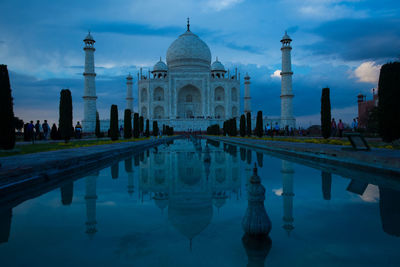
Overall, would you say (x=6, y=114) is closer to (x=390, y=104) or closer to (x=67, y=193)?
(x=67, y=193)

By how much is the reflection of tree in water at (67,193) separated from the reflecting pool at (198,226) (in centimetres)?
1

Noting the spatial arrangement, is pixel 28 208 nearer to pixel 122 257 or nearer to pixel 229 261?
pixel 122 257

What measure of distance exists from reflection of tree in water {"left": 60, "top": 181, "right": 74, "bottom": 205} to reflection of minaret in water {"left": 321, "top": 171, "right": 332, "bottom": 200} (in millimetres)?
2579

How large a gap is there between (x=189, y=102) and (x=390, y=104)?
1395 inches

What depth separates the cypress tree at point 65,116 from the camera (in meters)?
12.2

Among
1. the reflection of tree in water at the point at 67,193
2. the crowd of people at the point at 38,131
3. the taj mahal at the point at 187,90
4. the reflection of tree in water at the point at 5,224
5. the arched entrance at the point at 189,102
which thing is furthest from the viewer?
the arched entrance at the point at 189,102

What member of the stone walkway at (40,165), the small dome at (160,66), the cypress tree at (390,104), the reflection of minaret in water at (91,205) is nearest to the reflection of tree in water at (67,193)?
the reflection of minaret in water at (91,205)

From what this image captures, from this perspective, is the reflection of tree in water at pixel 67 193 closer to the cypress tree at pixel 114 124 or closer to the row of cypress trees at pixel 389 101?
the row of cypress trees at pixel 389 101

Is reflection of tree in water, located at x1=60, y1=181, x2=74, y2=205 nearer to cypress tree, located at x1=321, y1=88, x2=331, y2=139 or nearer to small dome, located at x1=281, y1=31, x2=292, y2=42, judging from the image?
cypress tree, located at x1=321, y1=88, x2=331, y2=139

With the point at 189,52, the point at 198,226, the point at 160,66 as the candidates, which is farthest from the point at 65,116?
the point at 160,66

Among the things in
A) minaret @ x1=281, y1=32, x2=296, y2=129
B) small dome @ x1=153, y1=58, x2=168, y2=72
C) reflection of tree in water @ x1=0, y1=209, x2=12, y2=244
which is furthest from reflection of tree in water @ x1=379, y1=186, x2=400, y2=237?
small dome @ x1=153, y1=58, x2=168, y2=72

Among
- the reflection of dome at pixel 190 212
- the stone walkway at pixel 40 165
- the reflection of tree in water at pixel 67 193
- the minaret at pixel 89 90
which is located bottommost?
the reflection of tree in water at pixel 67 193

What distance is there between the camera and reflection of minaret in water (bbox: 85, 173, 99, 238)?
2.15m

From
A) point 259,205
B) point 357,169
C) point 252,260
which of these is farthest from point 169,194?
point 357,169
